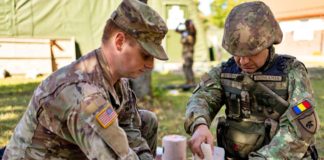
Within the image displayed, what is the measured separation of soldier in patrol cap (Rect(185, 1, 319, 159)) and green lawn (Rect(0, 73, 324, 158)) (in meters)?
1.51

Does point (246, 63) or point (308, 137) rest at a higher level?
point (246, 63)

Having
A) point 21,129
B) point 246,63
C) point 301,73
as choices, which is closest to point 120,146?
point 21,129

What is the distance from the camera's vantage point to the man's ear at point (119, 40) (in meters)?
1.55

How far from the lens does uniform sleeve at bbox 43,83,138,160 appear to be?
138 centimetres

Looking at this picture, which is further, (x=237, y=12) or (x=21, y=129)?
(x=237, y=12)

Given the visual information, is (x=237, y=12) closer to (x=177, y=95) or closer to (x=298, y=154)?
(x=298, y=154)

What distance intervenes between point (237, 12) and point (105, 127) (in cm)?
107

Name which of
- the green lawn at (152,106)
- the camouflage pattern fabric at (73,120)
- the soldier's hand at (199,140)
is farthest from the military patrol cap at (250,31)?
the green lawn at (152,106)

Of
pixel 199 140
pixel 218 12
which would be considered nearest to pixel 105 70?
pixel 199 140

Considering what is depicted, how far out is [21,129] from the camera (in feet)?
5.41

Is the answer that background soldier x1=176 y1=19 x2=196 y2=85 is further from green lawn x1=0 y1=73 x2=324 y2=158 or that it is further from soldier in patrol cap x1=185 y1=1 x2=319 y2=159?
soldier in patrol cap x1=185 y1=1 x2=319 y2=159

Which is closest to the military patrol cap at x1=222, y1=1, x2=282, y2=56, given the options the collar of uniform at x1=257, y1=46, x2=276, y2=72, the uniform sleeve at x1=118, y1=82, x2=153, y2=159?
the collar of uniform at x1=257, y1=46, x2=276, y2=72

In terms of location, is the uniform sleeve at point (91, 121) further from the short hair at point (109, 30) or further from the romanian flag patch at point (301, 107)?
the romanian flag patch at point (301, 107)

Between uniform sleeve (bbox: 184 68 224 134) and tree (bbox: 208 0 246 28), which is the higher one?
tree (bbox: 208 0 246 28)
